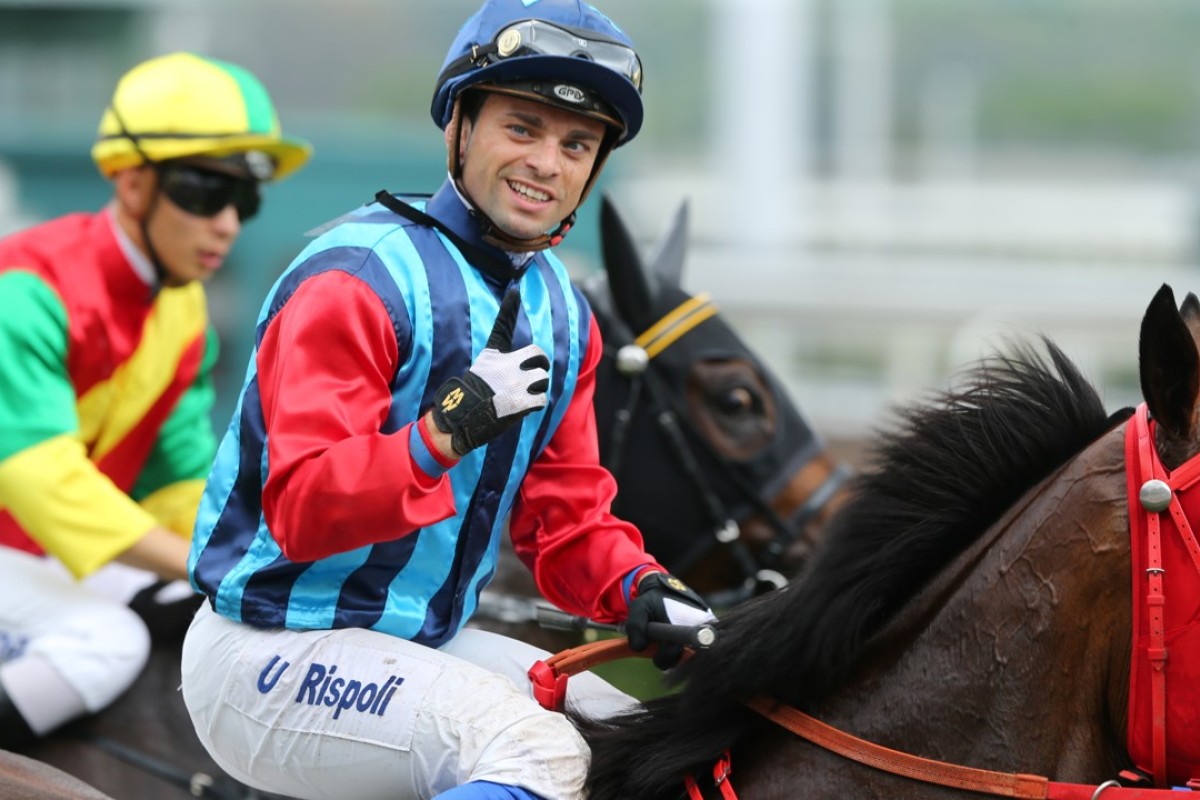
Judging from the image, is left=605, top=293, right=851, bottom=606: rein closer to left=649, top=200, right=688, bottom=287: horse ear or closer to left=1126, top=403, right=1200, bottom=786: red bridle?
left=649, top=200, right=688, bottom=287: horse ear

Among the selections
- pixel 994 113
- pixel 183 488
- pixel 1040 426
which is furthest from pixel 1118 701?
pixel 994 113

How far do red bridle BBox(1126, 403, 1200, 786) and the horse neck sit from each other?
0.09 feet

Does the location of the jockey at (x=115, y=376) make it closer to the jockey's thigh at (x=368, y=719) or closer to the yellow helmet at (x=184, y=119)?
the yellow helmet at (x=184, y=119)

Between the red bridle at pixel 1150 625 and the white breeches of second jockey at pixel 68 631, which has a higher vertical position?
the red bridle at pixel 1150 625

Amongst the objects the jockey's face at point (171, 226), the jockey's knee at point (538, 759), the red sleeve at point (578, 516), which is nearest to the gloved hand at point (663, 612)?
the red sleeve at point (578, 516)

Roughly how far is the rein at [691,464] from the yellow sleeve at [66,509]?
3.75ft

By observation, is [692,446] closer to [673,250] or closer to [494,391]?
[673,250]

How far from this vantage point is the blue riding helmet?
6.69 feet

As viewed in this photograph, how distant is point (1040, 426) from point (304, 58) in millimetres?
10971

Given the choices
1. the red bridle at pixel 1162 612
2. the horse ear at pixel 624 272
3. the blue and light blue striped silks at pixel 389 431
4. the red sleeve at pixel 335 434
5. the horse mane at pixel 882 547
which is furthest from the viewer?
the horse ear at pixel 624 272

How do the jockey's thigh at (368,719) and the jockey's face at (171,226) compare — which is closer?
the jockey's thigh at (368,719)

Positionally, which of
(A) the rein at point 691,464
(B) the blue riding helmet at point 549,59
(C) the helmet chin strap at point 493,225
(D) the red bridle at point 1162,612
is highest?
(B) the blue riding helmet at point 549,59

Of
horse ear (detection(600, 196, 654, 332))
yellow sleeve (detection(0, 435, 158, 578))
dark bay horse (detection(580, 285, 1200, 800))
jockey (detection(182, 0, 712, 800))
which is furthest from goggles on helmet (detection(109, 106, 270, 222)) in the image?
dark bay horse (detection(580, 285, 1200, 800))

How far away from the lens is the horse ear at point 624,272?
3494 millimetres
